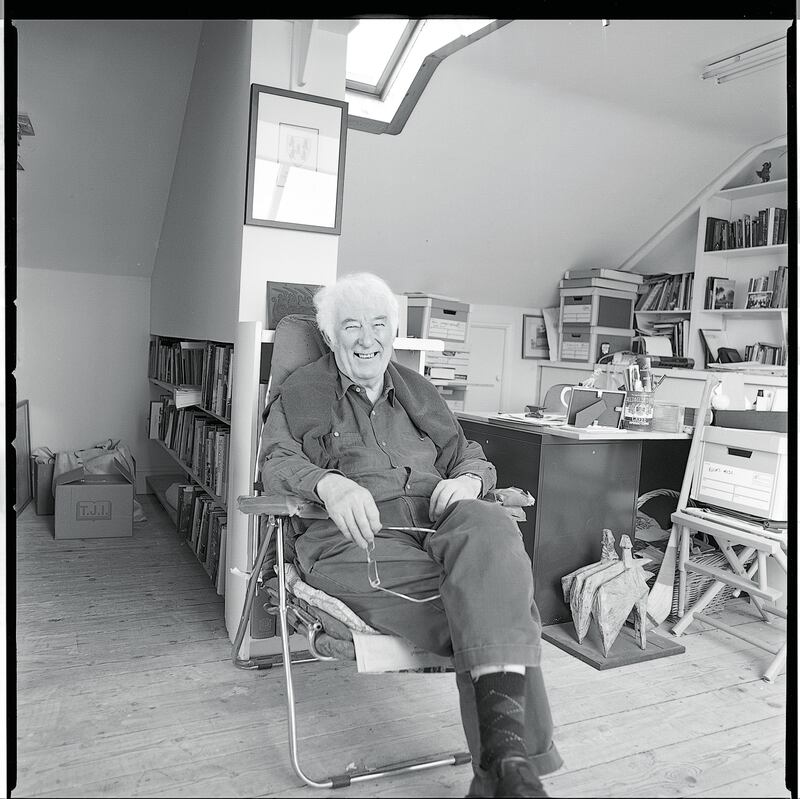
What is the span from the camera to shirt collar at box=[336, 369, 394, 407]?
2.08m

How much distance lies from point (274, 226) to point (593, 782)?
188 centimetres

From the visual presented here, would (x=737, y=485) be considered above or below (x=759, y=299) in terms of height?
below

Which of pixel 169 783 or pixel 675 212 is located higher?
pixel 675 212

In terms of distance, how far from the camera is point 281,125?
2.42m

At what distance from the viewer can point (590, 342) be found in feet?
17.5

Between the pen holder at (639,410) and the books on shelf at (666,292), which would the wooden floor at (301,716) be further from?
the books on shelf at (666,292)

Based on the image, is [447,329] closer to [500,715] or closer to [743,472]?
[743,472]

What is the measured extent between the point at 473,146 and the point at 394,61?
760 mm

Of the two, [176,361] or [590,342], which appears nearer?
[176,361]

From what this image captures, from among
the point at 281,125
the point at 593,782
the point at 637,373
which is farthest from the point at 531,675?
the point at 281,125

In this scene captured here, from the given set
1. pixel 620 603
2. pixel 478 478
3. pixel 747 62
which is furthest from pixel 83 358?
pixel 747 62

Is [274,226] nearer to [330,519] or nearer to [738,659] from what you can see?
[330,519]

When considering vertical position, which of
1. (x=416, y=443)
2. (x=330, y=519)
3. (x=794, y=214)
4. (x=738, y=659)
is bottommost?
(x=738, y=659)

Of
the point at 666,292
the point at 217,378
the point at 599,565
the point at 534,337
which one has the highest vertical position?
the point at 666,292
